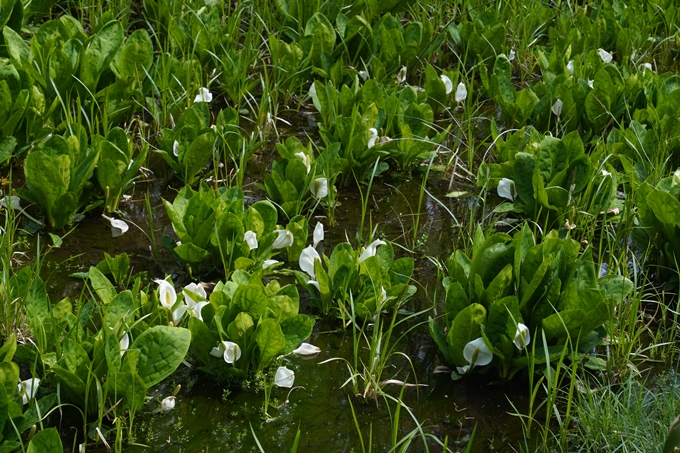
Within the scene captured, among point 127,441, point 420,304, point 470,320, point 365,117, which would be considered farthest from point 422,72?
point 127,441

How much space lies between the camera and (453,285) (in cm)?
218

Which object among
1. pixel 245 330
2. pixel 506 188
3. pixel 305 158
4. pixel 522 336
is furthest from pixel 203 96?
pixel 522 336

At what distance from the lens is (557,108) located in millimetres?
3346

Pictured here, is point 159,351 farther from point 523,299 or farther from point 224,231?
point 523,299

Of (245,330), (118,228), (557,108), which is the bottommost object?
(118,228)

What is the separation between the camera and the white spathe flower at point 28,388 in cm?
186

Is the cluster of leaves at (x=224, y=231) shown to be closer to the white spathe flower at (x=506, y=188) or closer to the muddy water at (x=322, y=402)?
the muddy water at (x=322, y=402)

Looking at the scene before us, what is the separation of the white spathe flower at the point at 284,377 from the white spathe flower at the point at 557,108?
1831 millimetres

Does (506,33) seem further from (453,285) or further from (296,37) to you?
(453,285)

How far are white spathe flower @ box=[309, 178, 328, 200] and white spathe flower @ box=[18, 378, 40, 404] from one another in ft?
4.03

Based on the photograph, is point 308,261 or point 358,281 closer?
point 358,281

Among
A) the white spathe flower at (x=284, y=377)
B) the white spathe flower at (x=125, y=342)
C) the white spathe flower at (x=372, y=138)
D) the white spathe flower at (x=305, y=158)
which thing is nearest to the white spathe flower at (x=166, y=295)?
the white spathe flower at (x=125, y=342)

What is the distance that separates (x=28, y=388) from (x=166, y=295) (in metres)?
0.43

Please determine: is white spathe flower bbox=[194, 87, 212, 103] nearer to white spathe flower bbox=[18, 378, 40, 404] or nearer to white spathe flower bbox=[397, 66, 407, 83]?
white spathe flower bbox=[397, 66, 407, 83]
